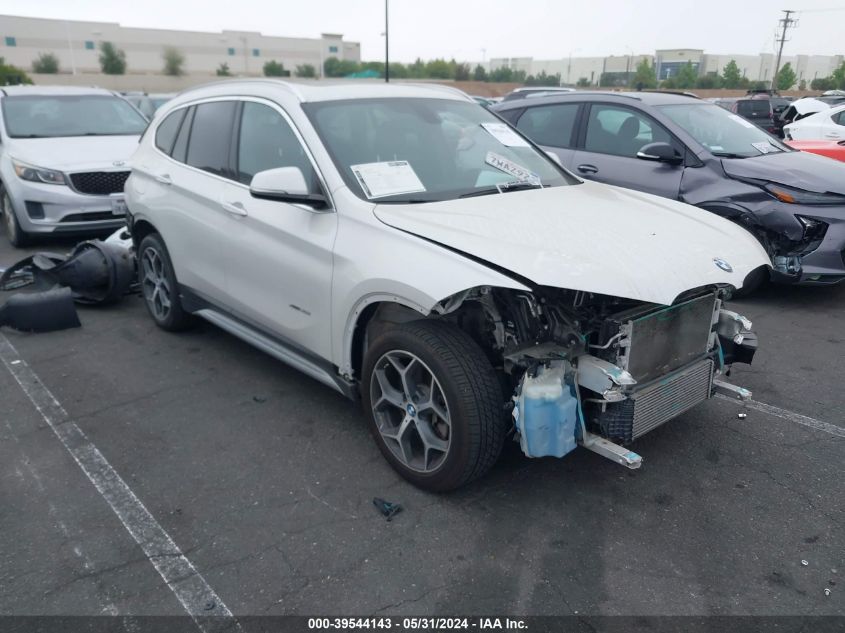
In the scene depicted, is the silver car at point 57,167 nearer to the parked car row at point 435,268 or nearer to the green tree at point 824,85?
the parked car row at point 435,268

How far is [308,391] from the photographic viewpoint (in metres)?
4.44

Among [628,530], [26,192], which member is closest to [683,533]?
[628,530]

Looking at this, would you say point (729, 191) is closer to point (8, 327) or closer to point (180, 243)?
point (180, 243)

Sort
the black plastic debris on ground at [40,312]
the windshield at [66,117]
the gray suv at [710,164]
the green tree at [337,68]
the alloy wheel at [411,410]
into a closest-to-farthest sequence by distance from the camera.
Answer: the alloy wheel at [411,410], the black plastic debris on ground at [40,312], the gray suv at [710,164], the windshield at [66,117], the green tree at [337,68]

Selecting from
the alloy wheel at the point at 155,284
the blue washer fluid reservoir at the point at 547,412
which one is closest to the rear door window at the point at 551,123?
the alloy wheel at the point at 155,284

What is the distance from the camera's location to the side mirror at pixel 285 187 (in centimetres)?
337

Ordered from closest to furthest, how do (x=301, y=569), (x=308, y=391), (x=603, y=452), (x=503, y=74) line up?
(x=301, y=569)
(x=603, y=452)
(x=308, y=391)
(x=503, y=74)

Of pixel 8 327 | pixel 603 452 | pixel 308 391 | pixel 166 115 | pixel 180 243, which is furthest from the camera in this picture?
pixel 8 327

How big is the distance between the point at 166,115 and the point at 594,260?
398 cm

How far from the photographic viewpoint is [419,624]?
98.4 inches

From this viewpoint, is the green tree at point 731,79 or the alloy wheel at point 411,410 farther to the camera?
the green tree at point 731,79

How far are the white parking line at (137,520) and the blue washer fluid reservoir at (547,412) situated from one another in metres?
1.39

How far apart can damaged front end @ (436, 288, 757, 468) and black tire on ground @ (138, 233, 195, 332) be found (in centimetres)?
280

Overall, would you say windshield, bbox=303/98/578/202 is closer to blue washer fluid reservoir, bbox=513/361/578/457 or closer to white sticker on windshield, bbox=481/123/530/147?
white sticker on windshield, bbox=481/123/530/147
